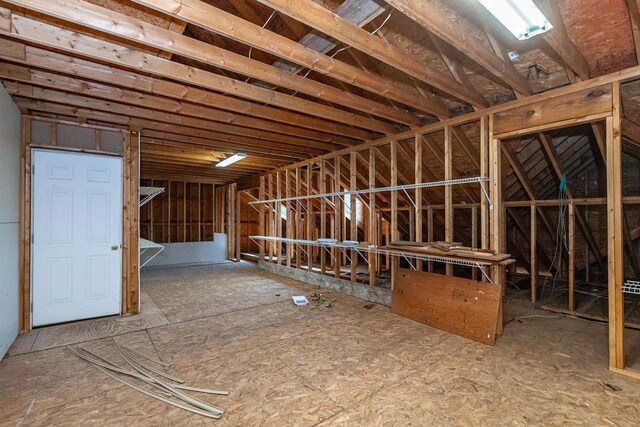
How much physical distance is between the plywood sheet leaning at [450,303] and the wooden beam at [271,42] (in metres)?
2.21

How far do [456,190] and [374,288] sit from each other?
2.16 meters

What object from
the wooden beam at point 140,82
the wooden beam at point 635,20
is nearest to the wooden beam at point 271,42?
the wooden beam at point 140,82

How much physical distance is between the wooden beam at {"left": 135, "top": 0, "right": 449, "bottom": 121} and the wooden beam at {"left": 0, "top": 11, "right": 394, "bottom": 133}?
0.81 m

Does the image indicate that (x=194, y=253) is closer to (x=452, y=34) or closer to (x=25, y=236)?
(x=25, y=236)

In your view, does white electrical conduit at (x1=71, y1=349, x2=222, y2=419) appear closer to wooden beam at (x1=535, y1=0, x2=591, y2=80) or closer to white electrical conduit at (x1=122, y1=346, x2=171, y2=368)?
white electrical conduit at (x1=122, y1=346, x2=171, y2=368)

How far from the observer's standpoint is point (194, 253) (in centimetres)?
1002

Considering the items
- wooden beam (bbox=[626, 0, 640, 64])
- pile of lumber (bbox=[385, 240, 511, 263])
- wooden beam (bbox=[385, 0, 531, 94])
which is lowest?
pile of lumber (bbox=[385, 240, 511, 263])

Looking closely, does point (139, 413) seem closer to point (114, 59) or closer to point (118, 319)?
point (118, 319)

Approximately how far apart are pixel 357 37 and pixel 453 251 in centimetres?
243

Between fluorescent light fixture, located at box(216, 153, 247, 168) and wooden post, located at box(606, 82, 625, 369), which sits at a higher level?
fluorescent light fixture, located at box(216, 153, 247, 168)

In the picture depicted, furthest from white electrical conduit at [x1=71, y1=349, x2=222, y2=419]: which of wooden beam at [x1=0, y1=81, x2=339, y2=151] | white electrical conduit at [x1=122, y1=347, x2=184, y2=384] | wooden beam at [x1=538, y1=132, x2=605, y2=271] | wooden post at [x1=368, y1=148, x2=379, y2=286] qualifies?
wooden beam at [x1=538, y1=132, x2=605, y2=271]

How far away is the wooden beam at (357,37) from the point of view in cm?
206

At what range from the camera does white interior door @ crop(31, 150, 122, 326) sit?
12.5 feet

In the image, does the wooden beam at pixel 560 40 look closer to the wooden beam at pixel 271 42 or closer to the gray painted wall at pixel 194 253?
the wooden beam at pixel 271 42
